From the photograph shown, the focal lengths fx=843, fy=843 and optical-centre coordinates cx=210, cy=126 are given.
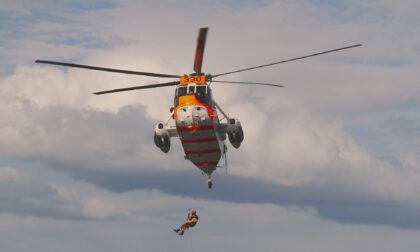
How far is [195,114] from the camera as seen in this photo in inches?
2630

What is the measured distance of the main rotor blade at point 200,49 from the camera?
66000mm

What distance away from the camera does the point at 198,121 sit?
66.9 m

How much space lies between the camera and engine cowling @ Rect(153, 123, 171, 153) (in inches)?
2763

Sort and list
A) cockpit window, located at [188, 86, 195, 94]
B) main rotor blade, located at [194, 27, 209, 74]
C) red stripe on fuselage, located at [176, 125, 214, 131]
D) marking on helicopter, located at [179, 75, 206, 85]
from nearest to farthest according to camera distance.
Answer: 1. main rotor blade, located at [194, 27, 209, 74]
2. red stripe on fuselage, located at [176, 125, 214, 131]
3. cockpit window, located at [188, 86, 195, 94]
4. marking on helicopter, located at [179, 75, 206, 85]

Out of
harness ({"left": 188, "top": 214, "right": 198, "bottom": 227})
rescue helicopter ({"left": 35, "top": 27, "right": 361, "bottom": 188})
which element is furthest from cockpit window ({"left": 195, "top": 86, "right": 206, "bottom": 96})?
harness ({"left": 188, "top": 214, "right": 198, "bottom": 227})

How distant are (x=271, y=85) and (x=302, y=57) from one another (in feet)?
11.3

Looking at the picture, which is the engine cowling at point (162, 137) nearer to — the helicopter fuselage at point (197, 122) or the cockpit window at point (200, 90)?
the helicopter fuselage at point (197, 122)

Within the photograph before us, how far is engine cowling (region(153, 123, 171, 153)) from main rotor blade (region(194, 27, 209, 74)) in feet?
18.3

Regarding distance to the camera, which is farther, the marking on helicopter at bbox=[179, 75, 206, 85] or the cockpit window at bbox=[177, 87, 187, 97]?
the marking on helicopter at bbox=[179, 75, 206, 85]

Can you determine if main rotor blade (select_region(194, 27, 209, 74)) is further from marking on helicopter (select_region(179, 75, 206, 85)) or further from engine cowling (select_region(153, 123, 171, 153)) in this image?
engine cowling (select_region(153, 123, 171, 153))

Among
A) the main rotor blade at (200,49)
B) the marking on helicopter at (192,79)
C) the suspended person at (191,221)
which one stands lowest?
the suspended person at (191,221)

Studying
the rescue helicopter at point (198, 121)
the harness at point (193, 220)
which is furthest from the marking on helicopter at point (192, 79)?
the harness at point (193, 220)

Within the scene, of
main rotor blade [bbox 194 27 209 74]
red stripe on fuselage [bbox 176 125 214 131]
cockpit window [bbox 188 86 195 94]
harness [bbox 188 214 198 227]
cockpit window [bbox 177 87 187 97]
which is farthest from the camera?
harness [bbox 188 214 198 227]

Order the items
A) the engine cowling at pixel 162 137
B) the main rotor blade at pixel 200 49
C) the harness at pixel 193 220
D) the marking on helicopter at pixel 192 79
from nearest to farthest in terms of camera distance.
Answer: the main rotor blade at pixel 200 49
the marking on helicopter at pixel 192 79
the engine cowling at pixel 162 137
the harness at pixel 193 220
